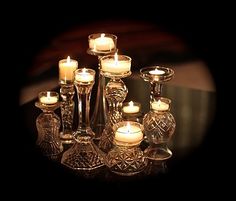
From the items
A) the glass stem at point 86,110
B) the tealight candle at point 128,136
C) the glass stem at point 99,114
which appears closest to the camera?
the tealight candle at point 128,136

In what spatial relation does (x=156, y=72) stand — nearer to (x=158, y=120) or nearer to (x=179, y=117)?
(x=158, y=120)

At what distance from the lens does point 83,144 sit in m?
1.55

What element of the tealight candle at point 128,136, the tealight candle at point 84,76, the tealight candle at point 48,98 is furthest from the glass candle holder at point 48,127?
the tealight candle at point 128,136

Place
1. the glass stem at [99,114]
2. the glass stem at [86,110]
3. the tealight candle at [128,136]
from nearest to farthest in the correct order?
the tealight candle at [128,136] → the glass stem at [86,110] → the glass stem at [99,114]

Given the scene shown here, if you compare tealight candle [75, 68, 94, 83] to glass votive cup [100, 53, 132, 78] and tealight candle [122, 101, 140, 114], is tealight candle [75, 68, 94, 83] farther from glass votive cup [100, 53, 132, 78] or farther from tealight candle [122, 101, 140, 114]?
tealight candle [122, 101, 140, 114]

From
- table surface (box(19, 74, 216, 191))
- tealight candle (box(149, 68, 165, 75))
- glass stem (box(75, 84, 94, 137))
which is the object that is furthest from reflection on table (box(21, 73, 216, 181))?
tealight candle (box(149, 68, 165, 75))

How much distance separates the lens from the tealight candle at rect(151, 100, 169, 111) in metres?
1.58

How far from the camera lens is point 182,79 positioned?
2803mm

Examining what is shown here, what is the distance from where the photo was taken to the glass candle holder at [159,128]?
5.21 ft

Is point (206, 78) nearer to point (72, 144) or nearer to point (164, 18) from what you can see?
point (164, 18)

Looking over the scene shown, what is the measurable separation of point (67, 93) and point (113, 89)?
7.2 inches

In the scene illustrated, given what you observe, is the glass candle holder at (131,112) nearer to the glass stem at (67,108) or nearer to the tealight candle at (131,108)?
the tealight candle at (131,108)

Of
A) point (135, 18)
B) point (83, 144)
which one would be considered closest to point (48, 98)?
point (83, 144)

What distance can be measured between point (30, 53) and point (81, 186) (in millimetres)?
1403
